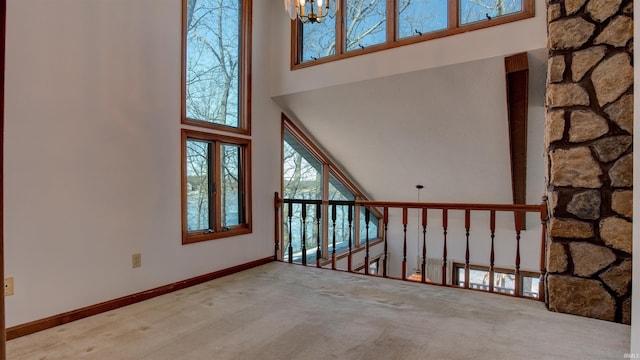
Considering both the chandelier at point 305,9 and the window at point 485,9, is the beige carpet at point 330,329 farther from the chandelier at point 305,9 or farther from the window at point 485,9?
the window at point 485,9

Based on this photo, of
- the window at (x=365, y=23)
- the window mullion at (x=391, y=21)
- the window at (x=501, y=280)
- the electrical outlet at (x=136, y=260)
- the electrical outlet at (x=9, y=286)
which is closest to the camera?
the electrical outlet at (x=9, y=286)

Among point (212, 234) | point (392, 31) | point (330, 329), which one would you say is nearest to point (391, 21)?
point (392, 31)

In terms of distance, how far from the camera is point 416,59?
3.43 metres

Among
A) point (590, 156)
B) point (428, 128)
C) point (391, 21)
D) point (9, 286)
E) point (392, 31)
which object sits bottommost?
point (9, 286)

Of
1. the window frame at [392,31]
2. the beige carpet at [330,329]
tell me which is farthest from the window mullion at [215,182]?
the window frame at [392,31]

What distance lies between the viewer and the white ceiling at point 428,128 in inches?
136

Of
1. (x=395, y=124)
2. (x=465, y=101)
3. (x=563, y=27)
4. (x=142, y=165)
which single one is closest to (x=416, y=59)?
(x=465, y=101)

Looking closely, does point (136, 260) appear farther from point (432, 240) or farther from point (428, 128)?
point (432, 240)

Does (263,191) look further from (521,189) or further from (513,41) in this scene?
(521,189)

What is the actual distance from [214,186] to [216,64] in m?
1.25

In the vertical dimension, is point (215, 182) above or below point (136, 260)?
above

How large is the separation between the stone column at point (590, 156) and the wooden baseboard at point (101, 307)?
295 cm

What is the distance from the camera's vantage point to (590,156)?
8.21ft

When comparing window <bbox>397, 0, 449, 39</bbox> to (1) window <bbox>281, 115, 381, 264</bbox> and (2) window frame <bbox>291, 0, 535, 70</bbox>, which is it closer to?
(2) window frame <bbox>291, 0, 535, 70</bbox>
